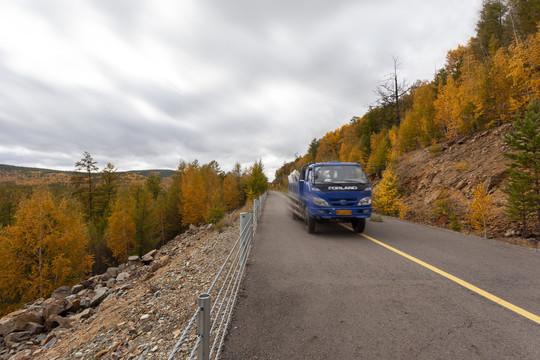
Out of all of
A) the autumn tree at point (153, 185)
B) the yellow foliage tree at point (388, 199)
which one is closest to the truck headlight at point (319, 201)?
the yellow foliage tree at point (388, 199)

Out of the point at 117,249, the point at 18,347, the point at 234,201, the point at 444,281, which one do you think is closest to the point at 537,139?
the point at 444,281

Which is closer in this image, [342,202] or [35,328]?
[342,202]

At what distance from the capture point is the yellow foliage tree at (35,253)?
16.5 metres

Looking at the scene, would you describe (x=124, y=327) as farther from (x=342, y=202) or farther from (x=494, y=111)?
(x=494, y=111)

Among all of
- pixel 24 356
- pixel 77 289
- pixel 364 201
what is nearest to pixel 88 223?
pixel 77 289

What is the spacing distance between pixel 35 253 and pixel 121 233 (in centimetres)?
874

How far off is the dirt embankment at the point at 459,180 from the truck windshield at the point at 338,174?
7482mm

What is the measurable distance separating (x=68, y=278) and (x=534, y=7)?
53795 mm

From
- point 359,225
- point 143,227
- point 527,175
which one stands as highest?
point 527,175

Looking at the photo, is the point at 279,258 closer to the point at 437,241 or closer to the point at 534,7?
the point at 437,241

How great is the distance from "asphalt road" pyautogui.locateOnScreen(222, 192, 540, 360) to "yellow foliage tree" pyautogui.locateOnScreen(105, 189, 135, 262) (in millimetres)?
26190

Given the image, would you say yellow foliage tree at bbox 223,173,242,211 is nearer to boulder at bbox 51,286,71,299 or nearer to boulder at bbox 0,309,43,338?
boulder at bbox 51,286,71,299

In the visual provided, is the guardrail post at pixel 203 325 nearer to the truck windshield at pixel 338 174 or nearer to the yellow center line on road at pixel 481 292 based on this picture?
the yellow center line on road at pixel 481 292

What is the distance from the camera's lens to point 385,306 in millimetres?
3283
